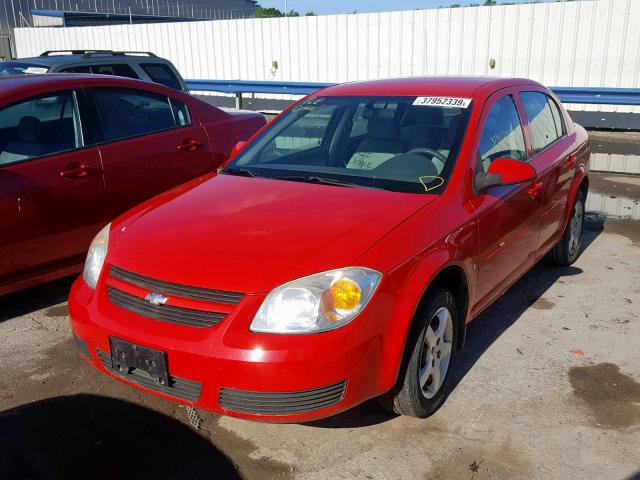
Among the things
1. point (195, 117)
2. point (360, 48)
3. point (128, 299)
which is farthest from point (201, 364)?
point (360, 48)

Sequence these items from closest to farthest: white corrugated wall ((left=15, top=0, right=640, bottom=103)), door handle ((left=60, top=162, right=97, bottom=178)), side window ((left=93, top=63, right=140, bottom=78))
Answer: door handle ((left=60, top=162, right=97, bottom=178)) → side window ((left=93, top=63, right=140, bottom=78)) → white corrugated wall ((left=15, top=0, right=640, bottom=103))

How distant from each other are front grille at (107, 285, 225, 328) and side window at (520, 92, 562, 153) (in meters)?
2.86

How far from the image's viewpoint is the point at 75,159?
4789 mm

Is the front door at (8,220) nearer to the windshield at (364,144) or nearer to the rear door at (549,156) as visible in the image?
the windshield at (364,144)

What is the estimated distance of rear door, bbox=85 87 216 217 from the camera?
503 centimetres

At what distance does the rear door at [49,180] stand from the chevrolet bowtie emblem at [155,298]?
201 centimetres

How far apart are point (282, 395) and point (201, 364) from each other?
0.36m

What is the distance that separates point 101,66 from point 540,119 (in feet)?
20.9

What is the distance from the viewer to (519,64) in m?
13.6

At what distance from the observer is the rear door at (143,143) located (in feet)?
16.5

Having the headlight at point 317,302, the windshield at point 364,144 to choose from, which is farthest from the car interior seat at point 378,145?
the headlight at point 317,302

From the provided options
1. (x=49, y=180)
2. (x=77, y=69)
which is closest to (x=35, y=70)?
(x=77, y=69)

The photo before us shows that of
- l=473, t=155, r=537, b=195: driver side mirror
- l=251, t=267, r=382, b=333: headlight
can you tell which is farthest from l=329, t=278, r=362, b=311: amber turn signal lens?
l=473, t=155, r=537, b=195: driver side mirror

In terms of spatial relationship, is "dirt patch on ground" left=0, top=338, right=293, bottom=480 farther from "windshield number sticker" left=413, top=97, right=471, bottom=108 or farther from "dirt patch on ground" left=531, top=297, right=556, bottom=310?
"dirt patch on ground" left=531, top=297, right=556, bottom=310
